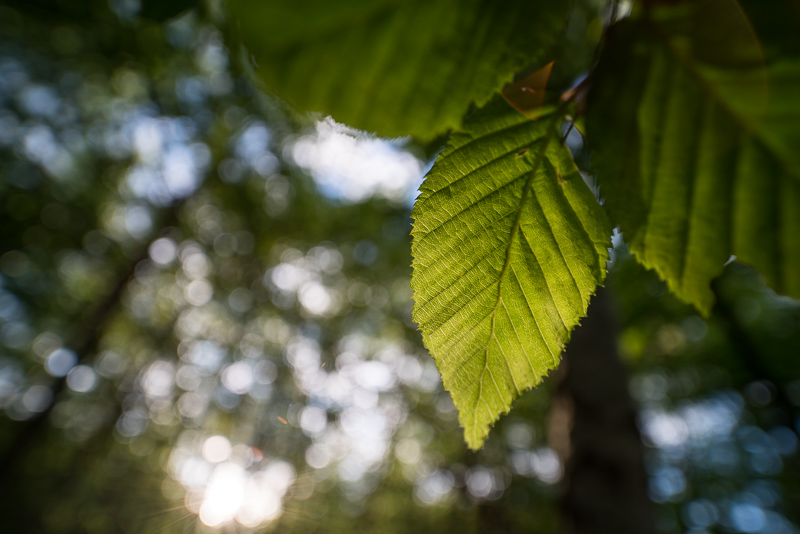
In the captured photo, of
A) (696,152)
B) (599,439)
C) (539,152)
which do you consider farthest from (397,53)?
(599,439)

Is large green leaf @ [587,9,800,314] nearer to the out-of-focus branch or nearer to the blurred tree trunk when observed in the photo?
the blurred tree trunk

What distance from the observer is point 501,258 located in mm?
359

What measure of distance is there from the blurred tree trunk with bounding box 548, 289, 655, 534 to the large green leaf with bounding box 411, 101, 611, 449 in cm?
168

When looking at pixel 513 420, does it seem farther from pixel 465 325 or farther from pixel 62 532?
pixel 62 532

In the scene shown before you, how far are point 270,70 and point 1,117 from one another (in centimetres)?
1091

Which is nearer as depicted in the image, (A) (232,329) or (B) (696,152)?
(B) (696,152)

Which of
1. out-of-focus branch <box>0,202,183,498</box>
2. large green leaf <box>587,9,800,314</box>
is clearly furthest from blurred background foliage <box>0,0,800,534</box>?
large green leaf <box>587,9,800,314</box>

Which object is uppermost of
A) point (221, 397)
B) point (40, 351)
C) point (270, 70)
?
point (40, 351)

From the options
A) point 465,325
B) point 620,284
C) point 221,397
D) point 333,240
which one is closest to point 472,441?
point 465,325

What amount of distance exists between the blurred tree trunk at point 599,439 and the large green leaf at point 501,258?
1.68 m

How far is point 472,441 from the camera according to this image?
364 mm

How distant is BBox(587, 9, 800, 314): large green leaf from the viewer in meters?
0.30

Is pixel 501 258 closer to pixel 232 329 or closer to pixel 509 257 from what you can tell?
pixel 509 257

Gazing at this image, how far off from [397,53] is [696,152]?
0.27 meters
